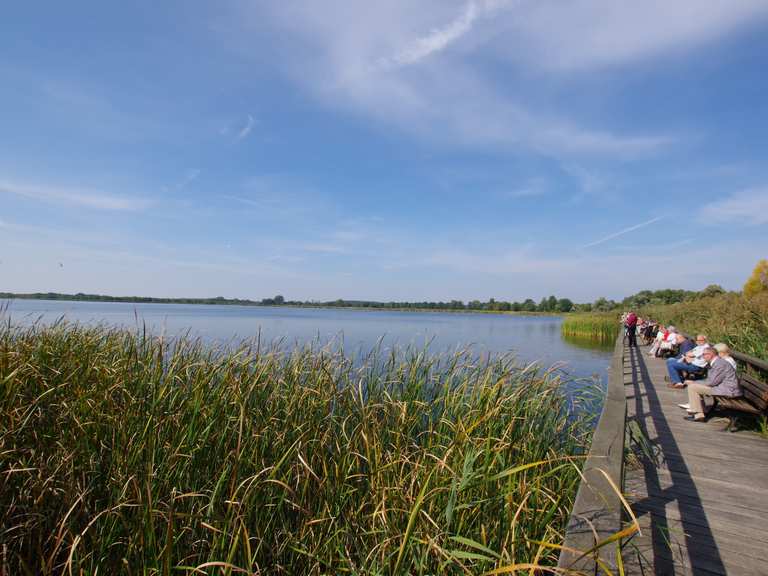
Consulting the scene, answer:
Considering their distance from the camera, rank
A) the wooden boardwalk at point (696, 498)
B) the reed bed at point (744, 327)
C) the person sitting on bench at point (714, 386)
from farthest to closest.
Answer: the reed bed at point (744, 327) < the person sitting on bench at point (714, 386) < the wooden boardwalk at point (696, 498)

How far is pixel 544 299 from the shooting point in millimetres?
113938

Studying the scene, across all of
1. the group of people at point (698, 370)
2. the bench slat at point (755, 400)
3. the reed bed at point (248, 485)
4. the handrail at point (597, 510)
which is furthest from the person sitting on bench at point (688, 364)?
the handrail at point (597, 510)

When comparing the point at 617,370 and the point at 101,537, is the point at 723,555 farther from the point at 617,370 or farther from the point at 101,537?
the point at 101,537

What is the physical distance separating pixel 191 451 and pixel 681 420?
19.8 feet

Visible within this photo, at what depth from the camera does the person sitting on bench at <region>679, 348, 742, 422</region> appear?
190 inches

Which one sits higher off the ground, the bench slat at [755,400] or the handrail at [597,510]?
the handrail at [597,510]

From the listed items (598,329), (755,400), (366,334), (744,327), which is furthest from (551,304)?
(755,400)

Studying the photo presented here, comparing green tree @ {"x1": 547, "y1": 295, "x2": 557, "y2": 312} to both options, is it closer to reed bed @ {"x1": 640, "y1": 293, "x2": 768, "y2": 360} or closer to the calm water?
the calm water

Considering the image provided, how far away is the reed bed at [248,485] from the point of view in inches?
78.1

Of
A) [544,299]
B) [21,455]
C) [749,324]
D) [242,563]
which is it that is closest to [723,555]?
[242,563]

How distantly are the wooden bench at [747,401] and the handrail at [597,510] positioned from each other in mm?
3475

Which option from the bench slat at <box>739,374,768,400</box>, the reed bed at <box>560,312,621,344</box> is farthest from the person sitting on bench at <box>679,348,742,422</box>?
the reed bed at <box>560,312,621,344</box>

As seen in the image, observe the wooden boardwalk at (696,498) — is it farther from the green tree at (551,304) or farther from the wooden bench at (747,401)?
the green tree at (551,304)

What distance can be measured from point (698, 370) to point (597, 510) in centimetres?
773
